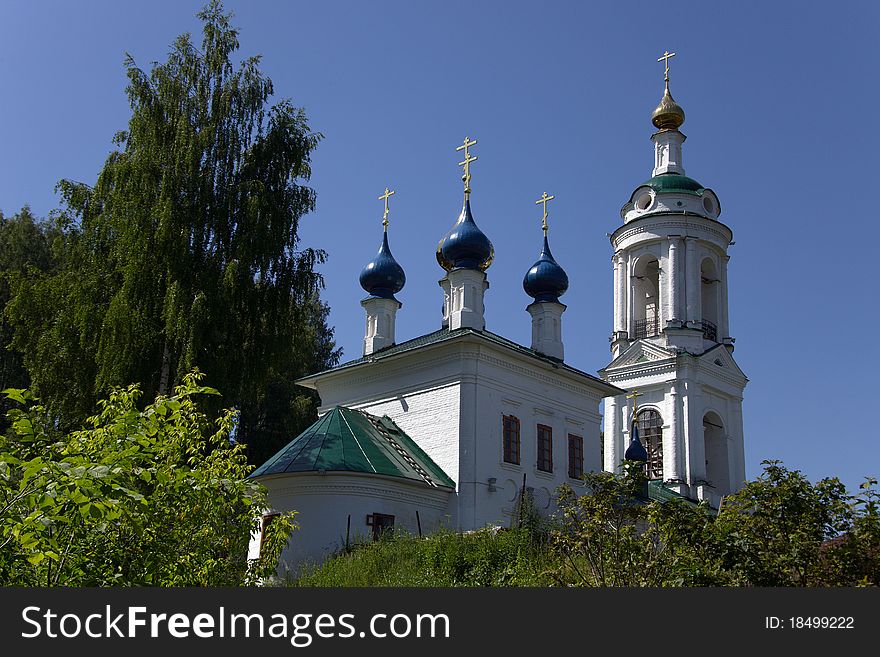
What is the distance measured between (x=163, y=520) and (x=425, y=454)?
38.8 feet

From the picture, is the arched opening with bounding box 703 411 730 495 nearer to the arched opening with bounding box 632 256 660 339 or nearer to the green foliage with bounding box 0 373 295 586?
the arched opening with bounding box 632 256 660 339

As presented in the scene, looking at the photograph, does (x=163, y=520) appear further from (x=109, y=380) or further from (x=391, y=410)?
(x=391, y=410)

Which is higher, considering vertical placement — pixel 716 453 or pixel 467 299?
pixel 467 299

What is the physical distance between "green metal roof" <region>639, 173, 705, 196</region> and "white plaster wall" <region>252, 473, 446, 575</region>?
652 inches

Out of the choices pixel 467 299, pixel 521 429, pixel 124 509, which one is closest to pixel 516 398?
pixel 521 429

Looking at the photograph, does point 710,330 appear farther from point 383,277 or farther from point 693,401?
point 383,277

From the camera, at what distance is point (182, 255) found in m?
17.7

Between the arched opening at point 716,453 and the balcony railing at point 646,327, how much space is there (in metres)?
2.94

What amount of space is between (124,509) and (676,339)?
83.1 ft

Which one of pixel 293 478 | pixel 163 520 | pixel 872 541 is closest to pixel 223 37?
pixel 293 478

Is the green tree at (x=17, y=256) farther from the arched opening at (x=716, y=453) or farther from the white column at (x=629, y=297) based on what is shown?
the arched opening at (x=716, y=453)

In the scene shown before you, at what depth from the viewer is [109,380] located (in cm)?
1673

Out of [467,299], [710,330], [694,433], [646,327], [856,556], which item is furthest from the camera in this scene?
[646,327]

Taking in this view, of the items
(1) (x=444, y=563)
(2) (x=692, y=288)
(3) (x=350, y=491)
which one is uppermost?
(2) (x=692, y=288)
